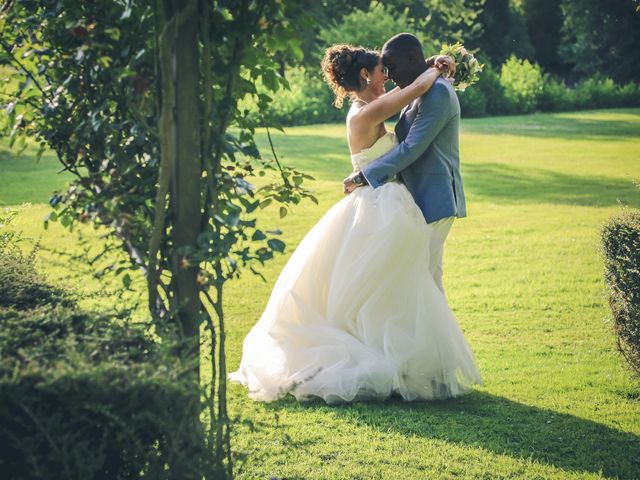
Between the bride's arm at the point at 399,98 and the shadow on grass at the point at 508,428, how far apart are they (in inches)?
76.9

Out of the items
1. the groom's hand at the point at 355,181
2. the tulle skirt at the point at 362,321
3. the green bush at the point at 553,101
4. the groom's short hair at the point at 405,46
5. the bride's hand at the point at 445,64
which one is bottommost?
the tulle skirt at the point at 362,321

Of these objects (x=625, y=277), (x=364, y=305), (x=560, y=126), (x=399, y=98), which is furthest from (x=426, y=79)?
(x=560, y=126)

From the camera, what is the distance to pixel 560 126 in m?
26.5

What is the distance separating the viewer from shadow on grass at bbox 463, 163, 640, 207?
1476 cm

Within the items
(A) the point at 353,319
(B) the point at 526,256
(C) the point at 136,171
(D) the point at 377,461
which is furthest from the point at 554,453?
(B) the point at 526,256

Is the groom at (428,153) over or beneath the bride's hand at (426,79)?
beneath

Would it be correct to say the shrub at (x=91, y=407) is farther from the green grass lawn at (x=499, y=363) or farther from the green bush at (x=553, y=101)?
the green bush at (x=553, y=101)

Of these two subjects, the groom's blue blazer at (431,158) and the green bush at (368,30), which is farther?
the green bush at (368,30)

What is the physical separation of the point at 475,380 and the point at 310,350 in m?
1.13

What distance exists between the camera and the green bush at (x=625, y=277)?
17.6 feet

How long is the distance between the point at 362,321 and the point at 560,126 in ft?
74.3

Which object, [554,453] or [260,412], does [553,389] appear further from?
[260,412]

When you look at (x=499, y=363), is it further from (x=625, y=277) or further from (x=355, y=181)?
(x=355, y=181)

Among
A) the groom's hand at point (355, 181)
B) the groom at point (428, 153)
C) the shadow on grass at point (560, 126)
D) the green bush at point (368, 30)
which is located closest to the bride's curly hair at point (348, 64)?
the groom at point (428, 153)
